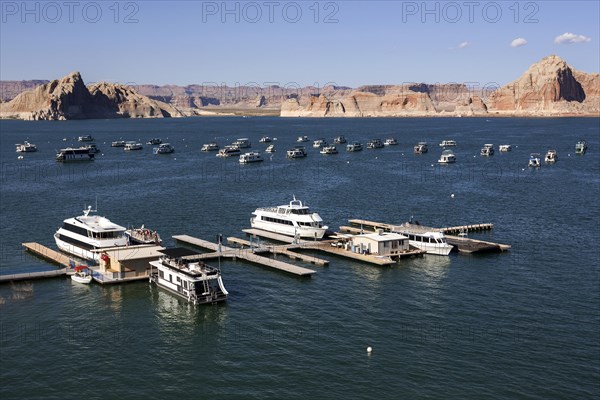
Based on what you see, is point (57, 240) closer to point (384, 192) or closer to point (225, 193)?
point (225, 193)

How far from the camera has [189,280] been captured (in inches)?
2170

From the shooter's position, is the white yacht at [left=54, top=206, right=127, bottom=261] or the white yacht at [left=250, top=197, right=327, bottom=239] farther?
the white yacht at [left=250, top=197, right=327, bottom=239]

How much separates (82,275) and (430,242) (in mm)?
37257

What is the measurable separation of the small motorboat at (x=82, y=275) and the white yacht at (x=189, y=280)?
6.67 meters

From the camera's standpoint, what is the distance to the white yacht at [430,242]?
236ft

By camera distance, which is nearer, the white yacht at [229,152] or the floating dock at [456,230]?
the floating dock at [456,230]

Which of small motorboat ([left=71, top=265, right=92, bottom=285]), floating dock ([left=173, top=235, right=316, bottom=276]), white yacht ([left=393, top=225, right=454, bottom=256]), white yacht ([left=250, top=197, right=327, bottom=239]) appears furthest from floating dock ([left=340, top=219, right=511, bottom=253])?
small motorboat ([left=71, top=265, right=92, bottom=285])

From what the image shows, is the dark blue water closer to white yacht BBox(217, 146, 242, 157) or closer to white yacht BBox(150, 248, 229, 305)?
white yacht BBox(150, 248, 229, 305)

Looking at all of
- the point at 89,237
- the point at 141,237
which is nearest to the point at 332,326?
the point at 141,237

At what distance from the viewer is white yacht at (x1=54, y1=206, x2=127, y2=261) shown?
68.9 m

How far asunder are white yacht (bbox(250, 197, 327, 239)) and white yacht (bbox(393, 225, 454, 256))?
11.8 m

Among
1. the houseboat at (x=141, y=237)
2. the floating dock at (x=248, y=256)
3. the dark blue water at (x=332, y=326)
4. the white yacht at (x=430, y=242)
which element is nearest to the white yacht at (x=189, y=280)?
the dark blue water at (x=332, y=326)

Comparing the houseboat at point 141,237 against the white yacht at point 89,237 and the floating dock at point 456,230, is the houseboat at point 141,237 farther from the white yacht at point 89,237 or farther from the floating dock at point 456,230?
the floating dock at point 456,230

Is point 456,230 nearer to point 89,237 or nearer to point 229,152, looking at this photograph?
point 89,237
